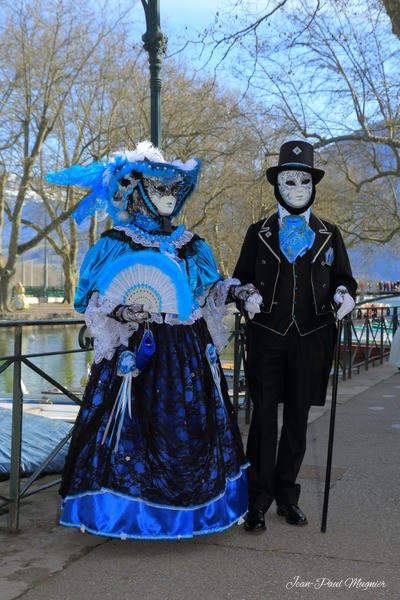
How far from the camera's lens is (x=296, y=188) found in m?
3.51

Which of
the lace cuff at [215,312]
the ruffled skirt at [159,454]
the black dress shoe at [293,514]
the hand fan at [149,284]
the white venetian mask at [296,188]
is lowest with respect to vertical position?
the black dress shoe at [293,514]

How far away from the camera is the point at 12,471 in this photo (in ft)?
11.8

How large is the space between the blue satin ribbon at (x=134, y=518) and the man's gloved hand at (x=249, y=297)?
3.03ft

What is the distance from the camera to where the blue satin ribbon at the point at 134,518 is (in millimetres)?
3100

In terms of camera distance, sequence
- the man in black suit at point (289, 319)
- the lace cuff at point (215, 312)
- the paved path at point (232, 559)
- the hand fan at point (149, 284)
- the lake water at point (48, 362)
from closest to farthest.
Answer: the paved path at point (232, 559) → the hand fan at point (149, 284) → the man in black suit at point (289, 319) → the lace cuff at point (215, 312) → the lake water at point (48, 362)

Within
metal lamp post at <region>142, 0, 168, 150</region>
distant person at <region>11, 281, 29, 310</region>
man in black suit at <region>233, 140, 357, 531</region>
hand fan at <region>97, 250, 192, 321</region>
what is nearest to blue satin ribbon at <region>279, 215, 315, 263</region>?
man in black suit at <region>233, 140, 357, 531</region>

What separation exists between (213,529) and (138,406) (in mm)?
675

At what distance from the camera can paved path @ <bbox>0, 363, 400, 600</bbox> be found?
277 cm

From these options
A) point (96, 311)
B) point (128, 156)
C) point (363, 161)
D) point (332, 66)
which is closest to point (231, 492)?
point (96, 311)

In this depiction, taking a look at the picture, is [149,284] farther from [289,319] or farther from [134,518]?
[134,518]

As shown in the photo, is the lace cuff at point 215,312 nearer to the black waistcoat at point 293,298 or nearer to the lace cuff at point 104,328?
the black waistcoat at point 293,298

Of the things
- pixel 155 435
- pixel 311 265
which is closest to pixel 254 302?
pixel 311 265

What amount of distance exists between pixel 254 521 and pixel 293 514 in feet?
0.80

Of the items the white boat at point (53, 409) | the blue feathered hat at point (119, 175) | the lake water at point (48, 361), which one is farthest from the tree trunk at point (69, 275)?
the blue feathered hat at point (119, 175)
